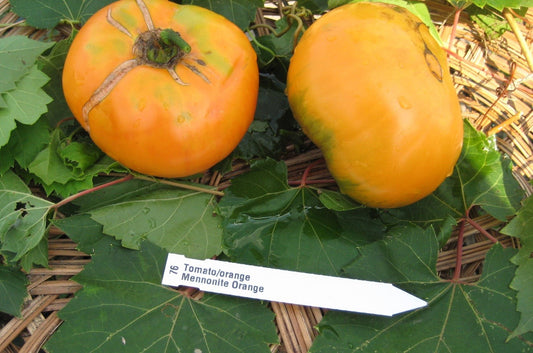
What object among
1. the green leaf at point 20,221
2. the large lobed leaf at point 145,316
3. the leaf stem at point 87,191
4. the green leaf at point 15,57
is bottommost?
the large lobed leaf at point 145,316

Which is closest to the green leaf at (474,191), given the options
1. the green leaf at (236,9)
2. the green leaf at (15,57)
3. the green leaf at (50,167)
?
the green leaf at (236,9)

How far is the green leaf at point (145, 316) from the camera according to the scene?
852 millimetres

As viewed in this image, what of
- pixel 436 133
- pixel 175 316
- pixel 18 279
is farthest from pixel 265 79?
pixel 18 279

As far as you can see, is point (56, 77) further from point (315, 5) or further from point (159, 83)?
point (315, 5)

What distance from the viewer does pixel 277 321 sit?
0.94m

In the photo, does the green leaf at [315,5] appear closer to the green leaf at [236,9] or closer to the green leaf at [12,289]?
the green leaf at [236,9]

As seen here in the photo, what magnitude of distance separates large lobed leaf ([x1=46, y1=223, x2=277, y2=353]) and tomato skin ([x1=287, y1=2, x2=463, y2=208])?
0.31m

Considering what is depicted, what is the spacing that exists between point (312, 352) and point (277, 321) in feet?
0.33

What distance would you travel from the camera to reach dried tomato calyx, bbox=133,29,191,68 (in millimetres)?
802

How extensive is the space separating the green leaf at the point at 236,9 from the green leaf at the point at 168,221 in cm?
38

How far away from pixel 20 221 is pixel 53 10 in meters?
0.45

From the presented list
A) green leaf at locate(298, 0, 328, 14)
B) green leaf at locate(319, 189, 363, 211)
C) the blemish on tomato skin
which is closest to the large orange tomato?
the blemish on tomato skin

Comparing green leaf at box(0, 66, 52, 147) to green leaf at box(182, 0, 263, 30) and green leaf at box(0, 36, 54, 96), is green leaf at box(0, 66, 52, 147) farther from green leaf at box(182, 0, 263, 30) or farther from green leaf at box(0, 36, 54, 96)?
green leaf at box(182, 0, 263, 30)

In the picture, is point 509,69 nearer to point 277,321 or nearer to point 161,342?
point 277,321
